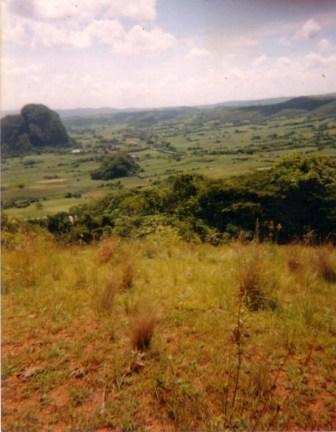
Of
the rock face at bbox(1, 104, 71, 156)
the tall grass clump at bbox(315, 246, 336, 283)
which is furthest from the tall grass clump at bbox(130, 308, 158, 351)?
the rock face at bbox(1, 104, 71, 156)

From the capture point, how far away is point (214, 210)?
634 inches

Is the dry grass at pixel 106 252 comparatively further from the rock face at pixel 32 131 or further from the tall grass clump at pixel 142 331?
the rock face at pixel 32 131

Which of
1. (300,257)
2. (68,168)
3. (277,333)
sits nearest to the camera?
(277,333)

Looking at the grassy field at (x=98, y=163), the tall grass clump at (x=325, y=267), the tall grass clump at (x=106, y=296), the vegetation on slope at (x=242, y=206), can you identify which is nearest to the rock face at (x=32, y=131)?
the grassy field at (x=98, y=163)

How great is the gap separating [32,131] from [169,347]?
579 ft

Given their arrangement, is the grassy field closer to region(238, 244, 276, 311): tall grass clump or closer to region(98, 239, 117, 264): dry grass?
region(98, 239, 117, 264): dry grass

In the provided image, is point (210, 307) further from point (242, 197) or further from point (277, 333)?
point (242, 197)

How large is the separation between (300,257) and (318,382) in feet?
9.43

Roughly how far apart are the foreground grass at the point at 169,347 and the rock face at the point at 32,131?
6497 inches

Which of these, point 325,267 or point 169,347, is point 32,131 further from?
point 169,347

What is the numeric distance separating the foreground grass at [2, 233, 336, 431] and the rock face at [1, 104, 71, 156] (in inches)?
6497

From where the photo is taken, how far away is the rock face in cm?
15606

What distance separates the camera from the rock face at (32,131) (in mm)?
156062

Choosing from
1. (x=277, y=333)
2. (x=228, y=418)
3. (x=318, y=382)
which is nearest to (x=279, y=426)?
(x=228, y=418)
